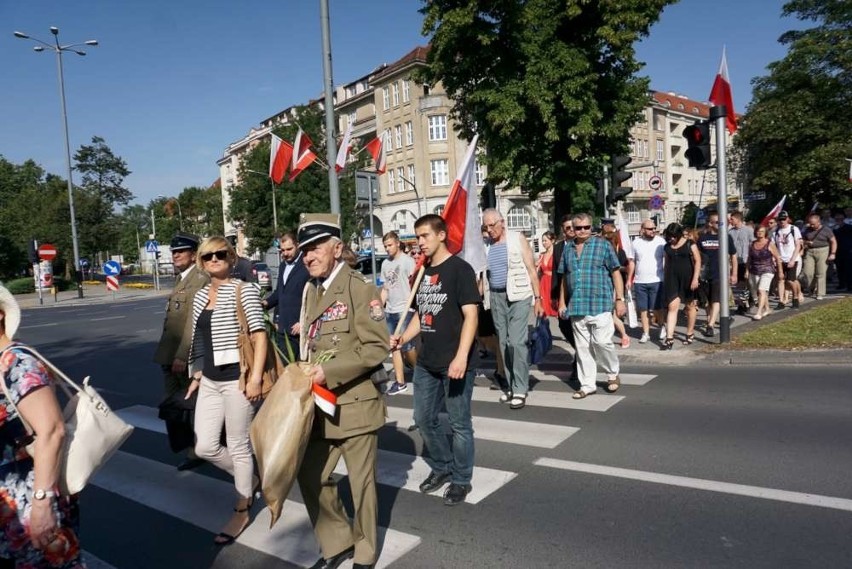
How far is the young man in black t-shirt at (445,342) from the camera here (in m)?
4.11

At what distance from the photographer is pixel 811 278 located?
13.7 m

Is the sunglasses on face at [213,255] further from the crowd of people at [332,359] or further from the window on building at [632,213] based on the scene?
the window on building at [632,213]

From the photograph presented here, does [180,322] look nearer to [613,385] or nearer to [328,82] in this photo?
[613,385]

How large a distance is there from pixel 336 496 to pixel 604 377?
5281 millimetres

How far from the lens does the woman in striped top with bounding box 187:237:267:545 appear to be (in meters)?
3.87

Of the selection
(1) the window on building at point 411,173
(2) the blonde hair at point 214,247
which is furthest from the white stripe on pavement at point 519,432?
(1) the window on building at point 411,173

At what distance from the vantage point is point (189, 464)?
5.42 metres

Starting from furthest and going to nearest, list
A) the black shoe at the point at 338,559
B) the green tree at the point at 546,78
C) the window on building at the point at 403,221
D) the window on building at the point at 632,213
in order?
the window on building at the point at 632,213
the window on building at the point at 403,221
the green tree at the point at 546,78
the black shoe at the point at 338,559

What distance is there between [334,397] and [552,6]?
54.4 feet

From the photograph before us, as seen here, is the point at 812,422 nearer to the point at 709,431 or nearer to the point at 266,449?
the point at 709,431

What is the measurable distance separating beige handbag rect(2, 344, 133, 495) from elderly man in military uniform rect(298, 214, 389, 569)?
3.30 feet

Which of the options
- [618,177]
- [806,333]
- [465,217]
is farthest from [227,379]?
[618,177]

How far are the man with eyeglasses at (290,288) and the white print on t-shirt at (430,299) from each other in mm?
1658

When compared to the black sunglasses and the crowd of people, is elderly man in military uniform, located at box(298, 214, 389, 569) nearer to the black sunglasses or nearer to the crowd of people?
the crowd of people
